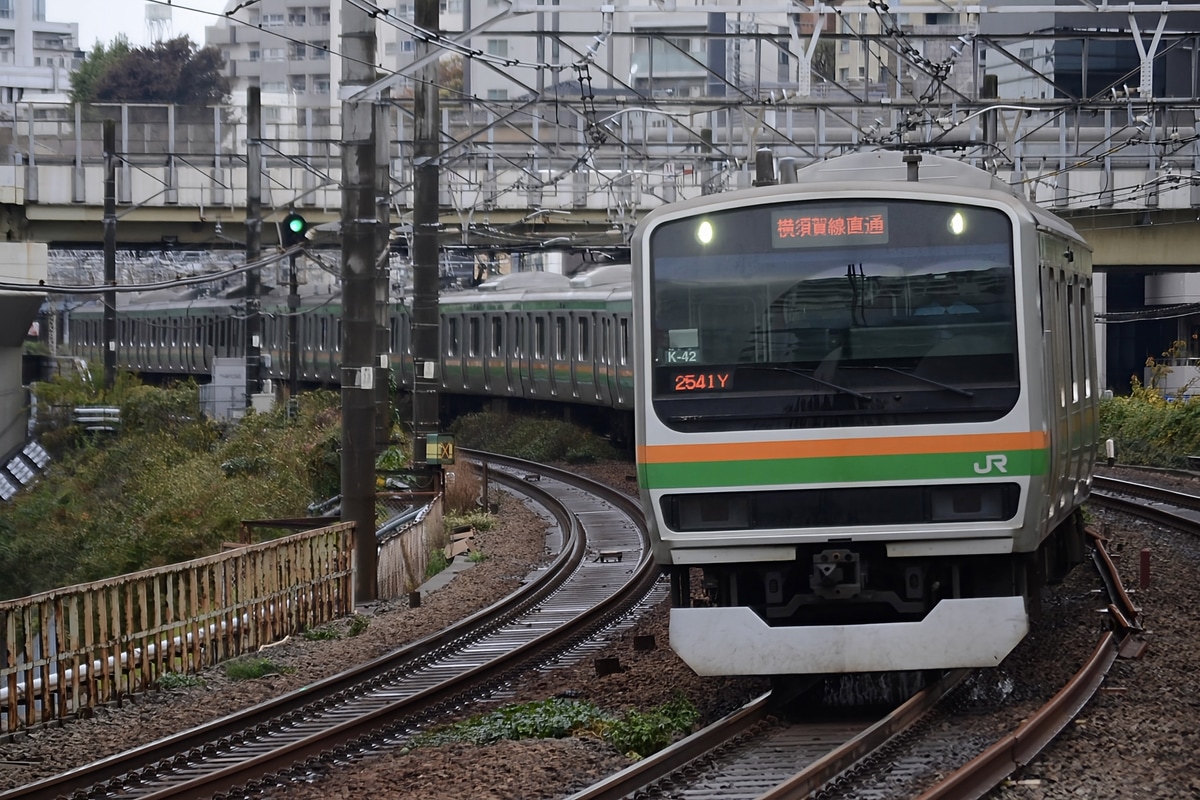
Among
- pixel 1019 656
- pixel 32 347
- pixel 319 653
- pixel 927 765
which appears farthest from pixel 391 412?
pixel 32 347

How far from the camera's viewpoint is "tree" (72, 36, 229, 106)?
8506cm

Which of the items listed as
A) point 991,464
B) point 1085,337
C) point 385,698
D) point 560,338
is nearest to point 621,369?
point 560,338

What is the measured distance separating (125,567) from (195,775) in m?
13.2

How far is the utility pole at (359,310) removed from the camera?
1543 centimetres

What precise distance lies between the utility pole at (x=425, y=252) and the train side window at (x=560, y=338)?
7.61m

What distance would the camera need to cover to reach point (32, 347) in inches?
2275

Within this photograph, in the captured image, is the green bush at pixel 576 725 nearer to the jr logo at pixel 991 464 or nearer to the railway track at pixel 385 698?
the railway track at pixel 385 698

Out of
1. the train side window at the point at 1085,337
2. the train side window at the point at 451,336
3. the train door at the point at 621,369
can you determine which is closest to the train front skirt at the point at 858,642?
the train side window at the point at 1085,337

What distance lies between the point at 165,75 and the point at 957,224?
8135 centimetres

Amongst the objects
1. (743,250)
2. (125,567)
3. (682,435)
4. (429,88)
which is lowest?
(125,567)

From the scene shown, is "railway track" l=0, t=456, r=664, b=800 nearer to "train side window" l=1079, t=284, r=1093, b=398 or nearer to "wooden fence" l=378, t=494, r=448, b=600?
"wooden fence" l=378, t=494, r=448, b=600

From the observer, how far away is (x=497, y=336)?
3391cm

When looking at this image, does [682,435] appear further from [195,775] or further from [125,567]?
[125,567]

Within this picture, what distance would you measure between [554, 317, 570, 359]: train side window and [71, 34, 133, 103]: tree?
6469cm
